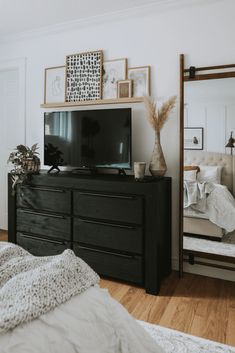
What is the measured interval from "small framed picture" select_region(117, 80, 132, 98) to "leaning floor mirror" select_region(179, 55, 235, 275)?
54cm

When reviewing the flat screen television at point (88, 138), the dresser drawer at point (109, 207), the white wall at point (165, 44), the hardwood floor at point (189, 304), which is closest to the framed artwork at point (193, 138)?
the white wall at point (165, 44)

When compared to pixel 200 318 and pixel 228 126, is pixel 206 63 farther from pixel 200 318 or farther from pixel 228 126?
pixel 200 318

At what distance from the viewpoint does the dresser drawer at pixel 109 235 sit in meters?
2.45

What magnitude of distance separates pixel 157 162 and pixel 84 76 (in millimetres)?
1327

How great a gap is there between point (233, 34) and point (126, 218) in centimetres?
185

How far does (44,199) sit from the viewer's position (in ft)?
9.51

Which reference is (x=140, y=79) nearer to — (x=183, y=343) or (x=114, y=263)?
(x=114, y=263)

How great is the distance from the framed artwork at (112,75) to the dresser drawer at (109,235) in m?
1.35

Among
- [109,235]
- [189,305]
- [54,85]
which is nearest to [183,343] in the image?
[189,305]

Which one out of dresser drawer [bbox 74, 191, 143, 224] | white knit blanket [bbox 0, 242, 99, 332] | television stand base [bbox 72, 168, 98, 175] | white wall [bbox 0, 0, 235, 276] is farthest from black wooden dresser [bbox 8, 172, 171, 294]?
white knit blanket [bbox 0, 242, 99, 332]

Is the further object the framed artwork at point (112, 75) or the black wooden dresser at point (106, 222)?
the framed artwork at point (112, 75)

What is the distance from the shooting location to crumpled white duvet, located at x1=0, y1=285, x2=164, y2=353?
2.49ft

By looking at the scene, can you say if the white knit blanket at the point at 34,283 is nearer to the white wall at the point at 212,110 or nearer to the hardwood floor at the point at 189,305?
the hardwood floor at the point at 189,305

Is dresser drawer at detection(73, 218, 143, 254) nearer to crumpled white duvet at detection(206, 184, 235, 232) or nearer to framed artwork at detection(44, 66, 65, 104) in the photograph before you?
crumpled white duvet at detection(206, 184, 235, 232)
